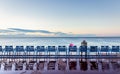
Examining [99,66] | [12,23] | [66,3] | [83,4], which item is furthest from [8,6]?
[99,66]

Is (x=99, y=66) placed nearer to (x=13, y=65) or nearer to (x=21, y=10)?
(x=13, y=65)

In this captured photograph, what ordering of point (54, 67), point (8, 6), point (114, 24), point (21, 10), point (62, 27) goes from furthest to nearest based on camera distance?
point (62, 27) < point (114, 24) < point (21, 10) < point (8, 6) < point (54, 67)

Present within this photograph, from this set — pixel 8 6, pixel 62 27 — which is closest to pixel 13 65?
pixel 8 6

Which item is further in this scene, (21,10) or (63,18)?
(63,18)

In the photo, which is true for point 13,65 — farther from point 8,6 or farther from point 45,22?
point 45,22

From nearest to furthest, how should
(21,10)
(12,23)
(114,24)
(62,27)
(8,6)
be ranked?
(8,6) < (21,10) < (12,23) < (114,24) < (62,27)

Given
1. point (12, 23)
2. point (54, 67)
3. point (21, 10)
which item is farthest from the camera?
point (12, 23)

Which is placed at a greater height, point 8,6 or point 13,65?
point 8,6

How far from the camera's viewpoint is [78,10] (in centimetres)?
1625

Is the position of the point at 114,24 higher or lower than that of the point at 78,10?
lower

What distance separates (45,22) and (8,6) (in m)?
6.71

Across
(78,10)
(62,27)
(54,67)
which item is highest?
(78,10)

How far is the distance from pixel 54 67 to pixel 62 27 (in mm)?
12071

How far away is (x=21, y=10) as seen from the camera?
44.5 ft
